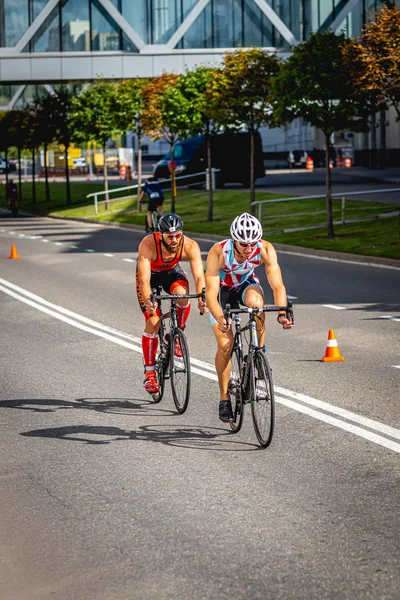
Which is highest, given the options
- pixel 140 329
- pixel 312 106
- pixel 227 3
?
pixel 227 3

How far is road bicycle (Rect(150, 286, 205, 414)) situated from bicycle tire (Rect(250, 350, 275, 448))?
1.23 meters

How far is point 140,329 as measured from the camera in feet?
53.3

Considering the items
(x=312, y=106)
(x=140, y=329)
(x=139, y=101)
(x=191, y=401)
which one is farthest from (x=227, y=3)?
(x=191, y=401)

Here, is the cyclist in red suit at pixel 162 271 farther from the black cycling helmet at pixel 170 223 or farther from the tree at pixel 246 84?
the tree at pixel 246 84

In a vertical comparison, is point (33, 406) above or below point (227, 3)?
below

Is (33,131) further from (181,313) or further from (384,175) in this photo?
(181,313)

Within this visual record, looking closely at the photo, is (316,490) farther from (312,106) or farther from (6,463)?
(312,106)

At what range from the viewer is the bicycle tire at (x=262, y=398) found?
8.35 metres

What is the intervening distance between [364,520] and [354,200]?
120 feet

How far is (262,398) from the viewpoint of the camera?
845 centimetres

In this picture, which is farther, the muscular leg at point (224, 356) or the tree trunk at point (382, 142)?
the tree trunk at point (382, 142)

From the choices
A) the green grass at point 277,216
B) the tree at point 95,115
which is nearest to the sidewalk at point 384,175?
the green grass at point 277,216

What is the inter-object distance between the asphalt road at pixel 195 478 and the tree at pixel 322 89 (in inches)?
650

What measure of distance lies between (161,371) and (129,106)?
144 feet
